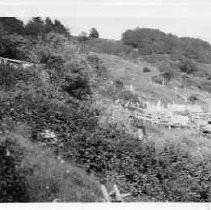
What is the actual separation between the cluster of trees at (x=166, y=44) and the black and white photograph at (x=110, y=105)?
0.06ft

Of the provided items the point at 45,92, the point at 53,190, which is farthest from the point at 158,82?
the point at 53,190

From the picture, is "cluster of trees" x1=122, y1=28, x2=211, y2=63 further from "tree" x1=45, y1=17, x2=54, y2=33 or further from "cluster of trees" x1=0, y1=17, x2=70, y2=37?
"tree" x1=45, y1=17, x2=54, y2=33

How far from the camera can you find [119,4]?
955 centimetres

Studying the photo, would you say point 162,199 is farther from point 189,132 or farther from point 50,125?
point 50,125

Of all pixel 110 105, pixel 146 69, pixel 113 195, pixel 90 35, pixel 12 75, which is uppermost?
pixel 90 35

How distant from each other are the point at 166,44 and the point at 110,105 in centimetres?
123

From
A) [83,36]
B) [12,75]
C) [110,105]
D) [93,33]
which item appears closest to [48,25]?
[83,36]

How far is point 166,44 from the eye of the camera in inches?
424

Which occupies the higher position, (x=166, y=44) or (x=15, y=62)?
(x=166, y=44)

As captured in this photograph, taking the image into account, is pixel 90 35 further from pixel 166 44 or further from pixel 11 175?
pixel 11 175

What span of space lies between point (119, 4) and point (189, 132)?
2414 millimetres

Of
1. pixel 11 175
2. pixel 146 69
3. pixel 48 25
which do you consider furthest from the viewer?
pixel 146 69

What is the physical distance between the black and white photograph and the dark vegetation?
0.01 m

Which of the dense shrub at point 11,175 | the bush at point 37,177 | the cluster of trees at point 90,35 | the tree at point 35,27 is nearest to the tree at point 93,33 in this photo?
the cluster of trees at point 90,35
